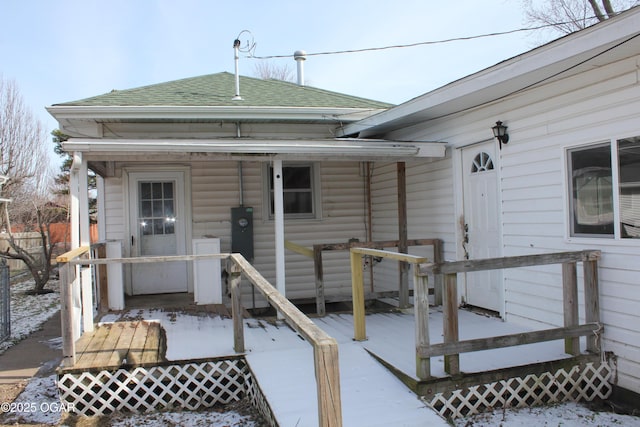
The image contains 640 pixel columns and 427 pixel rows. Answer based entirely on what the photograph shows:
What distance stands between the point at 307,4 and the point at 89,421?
10.7m

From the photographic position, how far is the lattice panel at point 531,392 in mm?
3938

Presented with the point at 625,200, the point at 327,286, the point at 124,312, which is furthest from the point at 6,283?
the point at 625,200

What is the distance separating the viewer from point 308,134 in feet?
29.0

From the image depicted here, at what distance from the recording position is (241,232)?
842 centimetres

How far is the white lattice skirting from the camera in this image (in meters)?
4.38

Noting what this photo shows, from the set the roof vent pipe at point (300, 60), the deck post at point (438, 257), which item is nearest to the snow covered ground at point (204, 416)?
the deck post at point (438, 257)

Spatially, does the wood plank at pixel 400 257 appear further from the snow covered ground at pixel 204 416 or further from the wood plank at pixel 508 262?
the snow covered ground at pixel 204 416

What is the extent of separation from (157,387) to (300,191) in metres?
5.06

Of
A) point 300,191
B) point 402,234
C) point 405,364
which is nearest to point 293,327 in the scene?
point 405,364

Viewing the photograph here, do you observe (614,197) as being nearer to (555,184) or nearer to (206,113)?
(555,184)

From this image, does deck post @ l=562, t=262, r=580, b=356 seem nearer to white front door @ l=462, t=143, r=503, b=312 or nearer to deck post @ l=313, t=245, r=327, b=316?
white front door @ l=462, t=143, r=503, b=312

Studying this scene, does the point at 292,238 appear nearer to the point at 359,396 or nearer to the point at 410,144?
the point at 410,144

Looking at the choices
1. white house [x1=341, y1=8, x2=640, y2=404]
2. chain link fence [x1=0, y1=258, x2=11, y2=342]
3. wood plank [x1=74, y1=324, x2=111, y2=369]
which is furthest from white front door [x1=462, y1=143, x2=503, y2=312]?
chain link fence [x1=0, y1=258, x2=11, y2=342]

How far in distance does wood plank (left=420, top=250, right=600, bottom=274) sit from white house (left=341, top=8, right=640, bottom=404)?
32 cm
